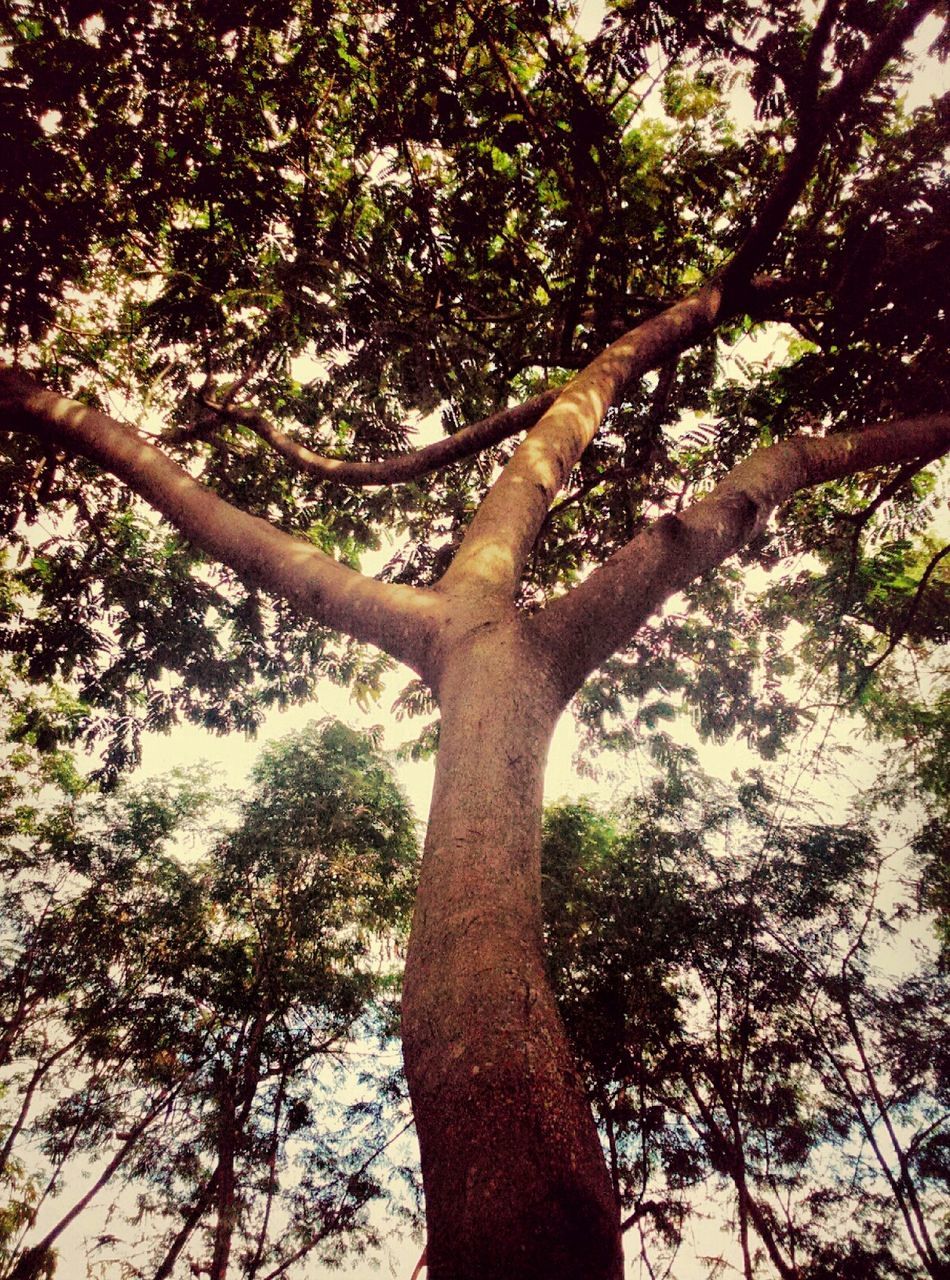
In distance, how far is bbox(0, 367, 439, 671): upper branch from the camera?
212cm

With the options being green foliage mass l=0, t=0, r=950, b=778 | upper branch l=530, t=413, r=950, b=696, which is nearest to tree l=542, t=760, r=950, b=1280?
green foliage mass l=0, t=0, r=950, b=778

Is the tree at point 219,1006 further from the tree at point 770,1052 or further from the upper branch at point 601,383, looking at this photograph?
the upper branch at point 601,383

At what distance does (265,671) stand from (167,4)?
5.32 metres

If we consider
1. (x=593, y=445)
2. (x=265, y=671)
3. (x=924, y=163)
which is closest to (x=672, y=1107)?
(x=265, y=671)

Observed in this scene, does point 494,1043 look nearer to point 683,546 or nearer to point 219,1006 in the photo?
point 683,546

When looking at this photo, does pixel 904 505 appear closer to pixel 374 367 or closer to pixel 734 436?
pixel 734 436

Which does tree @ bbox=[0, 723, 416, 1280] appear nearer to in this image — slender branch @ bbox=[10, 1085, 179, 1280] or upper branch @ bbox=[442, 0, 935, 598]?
slender branch @ bbox=[10, 1085, 179, 1280]

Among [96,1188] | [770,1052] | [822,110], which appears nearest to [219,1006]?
[96,1188]

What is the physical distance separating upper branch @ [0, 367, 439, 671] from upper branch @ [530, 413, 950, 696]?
543 mm

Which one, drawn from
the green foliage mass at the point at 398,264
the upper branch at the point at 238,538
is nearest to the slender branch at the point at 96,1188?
the green foliage mass at the point at 398,264

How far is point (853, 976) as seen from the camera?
6824mm

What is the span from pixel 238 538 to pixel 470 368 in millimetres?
3026

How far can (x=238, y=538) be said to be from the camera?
2.48m

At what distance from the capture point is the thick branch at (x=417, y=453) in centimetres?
309
